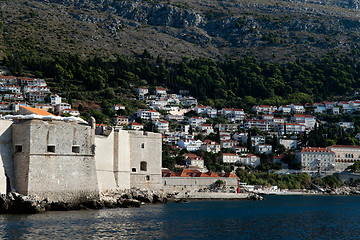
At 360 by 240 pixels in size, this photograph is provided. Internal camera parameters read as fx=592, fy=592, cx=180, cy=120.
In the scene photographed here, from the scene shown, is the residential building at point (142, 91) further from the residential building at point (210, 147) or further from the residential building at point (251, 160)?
the residential building at point (251, 160)

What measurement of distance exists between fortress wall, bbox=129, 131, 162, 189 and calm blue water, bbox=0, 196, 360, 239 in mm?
4778

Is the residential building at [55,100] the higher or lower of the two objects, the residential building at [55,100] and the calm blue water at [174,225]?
the higher

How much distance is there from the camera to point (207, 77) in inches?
Result: 5394

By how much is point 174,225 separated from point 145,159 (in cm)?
1489

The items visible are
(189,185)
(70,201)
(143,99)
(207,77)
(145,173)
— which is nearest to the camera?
(70,201)

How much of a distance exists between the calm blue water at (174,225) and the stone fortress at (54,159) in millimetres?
1882

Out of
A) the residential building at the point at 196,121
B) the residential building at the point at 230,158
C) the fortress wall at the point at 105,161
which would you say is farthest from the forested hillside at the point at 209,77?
the fortress wall at the point at 105,161

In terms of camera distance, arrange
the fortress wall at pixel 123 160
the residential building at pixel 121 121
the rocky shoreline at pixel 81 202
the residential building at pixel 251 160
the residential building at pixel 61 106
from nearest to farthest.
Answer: the rocky shoreline at pixel 81 202 → the fortress wall at pixel 123 160 → the residential building at pixel 251 160 → the residential building at pixel 61 106 → the residential building at pixel 121 121

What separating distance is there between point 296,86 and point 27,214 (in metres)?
113

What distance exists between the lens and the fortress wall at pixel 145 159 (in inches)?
1905

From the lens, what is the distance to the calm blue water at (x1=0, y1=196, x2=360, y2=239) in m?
30.4

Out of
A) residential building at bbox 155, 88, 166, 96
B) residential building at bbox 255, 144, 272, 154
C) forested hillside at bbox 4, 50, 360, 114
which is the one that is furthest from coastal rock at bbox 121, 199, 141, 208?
residential building at bbox 155, 88, 166, 96

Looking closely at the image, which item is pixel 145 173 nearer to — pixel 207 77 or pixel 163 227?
pixel 163 227

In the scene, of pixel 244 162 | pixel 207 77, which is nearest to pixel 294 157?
pixel 244 162
